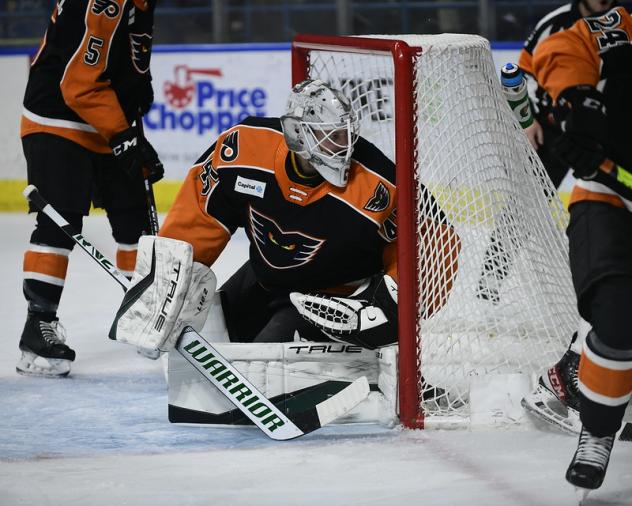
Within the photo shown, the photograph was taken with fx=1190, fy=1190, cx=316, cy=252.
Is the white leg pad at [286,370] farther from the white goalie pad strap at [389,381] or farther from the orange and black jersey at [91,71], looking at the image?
the orange and black jersey at [91,71]

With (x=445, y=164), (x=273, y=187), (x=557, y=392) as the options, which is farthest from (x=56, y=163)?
(x=557, y=392)

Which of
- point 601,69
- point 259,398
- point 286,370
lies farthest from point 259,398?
point 601,69

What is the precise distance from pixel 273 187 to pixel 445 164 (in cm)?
40

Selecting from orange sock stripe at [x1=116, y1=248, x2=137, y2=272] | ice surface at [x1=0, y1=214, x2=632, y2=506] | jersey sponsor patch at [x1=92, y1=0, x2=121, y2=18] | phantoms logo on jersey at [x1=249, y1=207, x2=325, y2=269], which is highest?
jersey sponsor patch at [x1=92, y1=0, x2=121, y2=18]

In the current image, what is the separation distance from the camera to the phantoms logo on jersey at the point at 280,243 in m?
2.77

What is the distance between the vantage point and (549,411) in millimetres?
2596

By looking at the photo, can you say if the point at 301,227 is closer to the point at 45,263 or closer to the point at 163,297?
the point at 163,297

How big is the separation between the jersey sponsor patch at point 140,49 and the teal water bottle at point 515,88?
101 centimetres

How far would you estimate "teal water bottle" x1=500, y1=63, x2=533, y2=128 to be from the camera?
336 centimetres

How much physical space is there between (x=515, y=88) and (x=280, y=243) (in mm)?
977

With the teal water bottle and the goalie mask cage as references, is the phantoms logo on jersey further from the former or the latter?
the teal water bottle

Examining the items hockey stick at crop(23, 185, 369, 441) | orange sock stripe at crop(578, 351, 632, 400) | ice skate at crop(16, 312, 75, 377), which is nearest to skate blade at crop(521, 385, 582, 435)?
hockey stick at crop(23, 185, 369, 441)

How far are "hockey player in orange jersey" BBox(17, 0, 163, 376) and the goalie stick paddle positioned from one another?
0.68 m

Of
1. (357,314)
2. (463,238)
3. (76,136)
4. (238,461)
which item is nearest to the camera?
(238,461)
